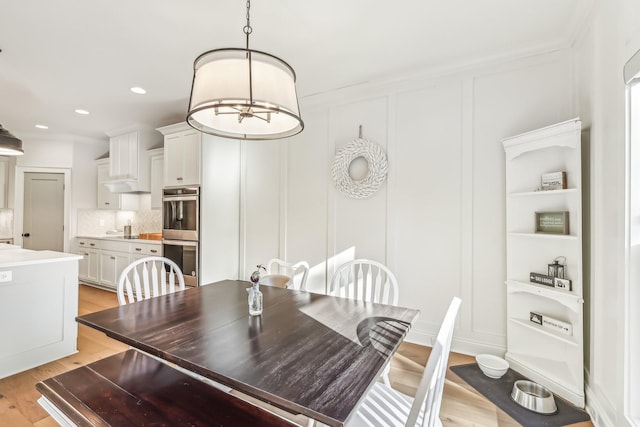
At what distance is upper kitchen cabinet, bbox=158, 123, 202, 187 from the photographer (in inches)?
154

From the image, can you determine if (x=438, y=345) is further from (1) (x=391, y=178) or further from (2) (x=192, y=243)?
(2) (x=192, y=243)

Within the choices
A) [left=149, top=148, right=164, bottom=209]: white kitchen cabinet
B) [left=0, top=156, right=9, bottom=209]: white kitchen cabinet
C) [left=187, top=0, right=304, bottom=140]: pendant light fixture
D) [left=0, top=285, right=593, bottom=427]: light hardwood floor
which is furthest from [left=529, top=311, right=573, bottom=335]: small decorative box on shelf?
[left=0, top=156, right=9, bottom=209]: white kitchen cabinet

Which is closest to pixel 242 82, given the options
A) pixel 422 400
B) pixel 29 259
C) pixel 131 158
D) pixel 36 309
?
pixel 422 400

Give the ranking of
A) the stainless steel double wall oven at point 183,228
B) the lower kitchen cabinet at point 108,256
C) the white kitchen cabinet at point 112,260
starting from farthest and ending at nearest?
the white kitchen cabinet at point 112,260 → the lower kitchen cabinet at point 108,256 → the stainless steel double wall oven at point 183,228

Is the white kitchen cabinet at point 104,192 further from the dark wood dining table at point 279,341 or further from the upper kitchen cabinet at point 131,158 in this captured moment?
the dark wood dining table at point 279,341

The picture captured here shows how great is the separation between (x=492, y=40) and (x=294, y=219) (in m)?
2.63

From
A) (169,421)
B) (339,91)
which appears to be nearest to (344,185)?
(339,91)

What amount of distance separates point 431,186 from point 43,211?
661 cm

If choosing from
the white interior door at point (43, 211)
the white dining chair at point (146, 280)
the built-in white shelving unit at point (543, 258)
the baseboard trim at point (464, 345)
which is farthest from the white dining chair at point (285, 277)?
the white interior door at point (43, 211)

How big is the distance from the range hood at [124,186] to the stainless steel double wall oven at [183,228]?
1.10 metres

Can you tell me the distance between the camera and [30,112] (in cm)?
426

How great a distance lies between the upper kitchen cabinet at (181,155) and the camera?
392cm

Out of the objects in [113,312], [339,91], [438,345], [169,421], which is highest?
[339,91]

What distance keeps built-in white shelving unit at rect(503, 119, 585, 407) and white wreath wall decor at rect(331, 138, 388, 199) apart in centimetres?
114
